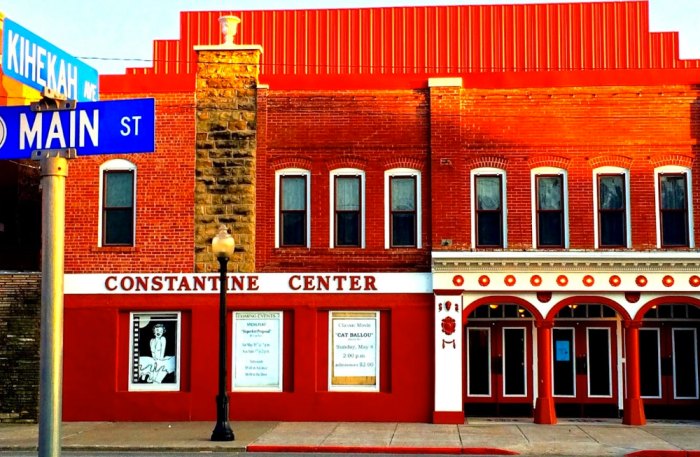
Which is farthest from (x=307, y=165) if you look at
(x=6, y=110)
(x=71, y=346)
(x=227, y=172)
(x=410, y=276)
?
(x=6, y=110)

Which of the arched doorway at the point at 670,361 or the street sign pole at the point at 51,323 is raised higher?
the street sign pole at the point at 51,323

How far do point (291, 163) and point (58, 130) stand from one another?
695 inches

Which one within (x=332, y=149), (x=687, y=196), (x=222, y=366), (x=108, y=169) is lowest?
(x=222, y=366)

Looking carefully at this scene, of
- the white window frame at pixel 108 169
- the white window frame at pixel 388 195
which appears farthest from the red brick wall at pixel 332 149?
the white window frame at pixel 108 169

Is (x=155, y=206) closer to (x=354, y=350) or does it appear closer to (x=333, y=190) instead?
(x=333, y=190)

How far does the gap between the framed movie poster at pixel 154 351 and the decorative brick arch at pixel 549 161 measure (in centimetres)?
909

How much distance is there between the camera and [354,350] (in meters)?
22.4

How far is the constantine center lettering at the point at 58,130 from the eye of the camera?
16.7 ft

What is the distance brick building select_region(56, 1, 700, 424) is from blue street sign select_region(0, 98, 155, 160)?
1689 centimetres

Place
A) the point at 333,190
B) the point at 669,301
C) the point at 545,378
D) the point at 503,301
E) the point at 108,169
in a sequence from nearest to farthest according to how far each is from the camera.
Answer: the point at 545,378 → the point at 669,301 → the point at 503,301 → the point at 333,190 → the point at 108,169

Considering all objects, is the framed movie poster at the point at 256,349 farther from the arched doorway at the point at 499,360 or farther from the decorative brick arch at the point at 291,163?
the arched doorway at the point at 499,360

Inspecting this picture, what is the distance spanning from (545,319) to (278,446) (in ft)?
24.1

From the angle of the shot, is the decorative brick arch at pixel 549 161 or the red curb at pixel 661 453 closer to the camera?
the red curb at pixel 661 453

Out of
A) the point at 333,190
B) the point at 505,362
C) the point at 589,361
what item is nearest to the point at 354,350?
the point at 505,362
